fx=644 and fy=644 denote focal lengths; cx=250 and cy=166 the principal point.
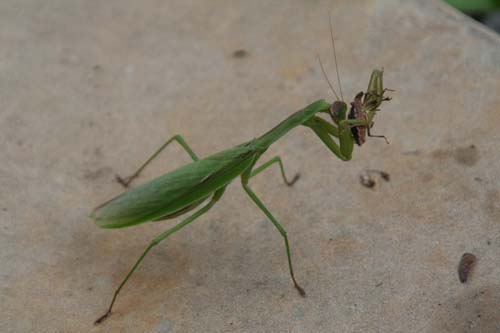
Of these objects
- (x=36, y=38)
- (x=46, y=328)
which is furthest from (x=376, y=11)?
(x=46, y=328)

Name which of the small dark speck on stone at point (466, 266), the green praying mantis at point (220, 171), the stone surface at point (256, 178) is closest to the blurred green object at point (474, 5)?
the stone surface at point (256, 178)

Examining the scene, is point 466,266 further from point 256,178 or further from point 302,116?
point 256,178

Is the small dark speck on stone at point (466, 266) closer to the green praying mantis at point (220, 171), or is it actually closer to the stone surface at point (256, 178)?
the stone surface at point (256, 178)

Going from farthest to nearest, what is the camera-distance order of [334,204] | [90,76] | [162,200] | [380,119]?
[90,76] → [380,119] → [334,204] → [162,200]

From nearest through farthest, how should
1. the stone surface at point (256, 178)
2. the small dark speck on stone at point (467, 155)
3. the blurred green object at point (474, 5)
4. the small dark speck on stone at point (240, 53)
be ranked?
the stone surface at point (256, 178)
the small dark speck on stone at point (467, 155)
the small dark speck on stone at point (240, 53)
the blurred green object at point (474, 5)

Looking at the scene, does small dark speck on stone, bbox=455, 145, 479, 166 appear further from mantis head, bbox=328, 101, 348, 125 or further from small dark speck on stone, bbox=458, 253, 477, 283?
mantis head, bbox=328, 101, 348, 125

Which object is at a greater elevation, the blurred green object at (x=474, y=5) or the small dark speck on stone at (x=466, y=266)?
the blurred green object at (x=474, y=5)

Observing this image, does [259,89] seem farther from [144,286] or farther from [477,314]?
[477,314]

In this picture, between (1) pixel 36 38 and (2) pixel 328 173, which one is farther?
(1) pixel 36 38
